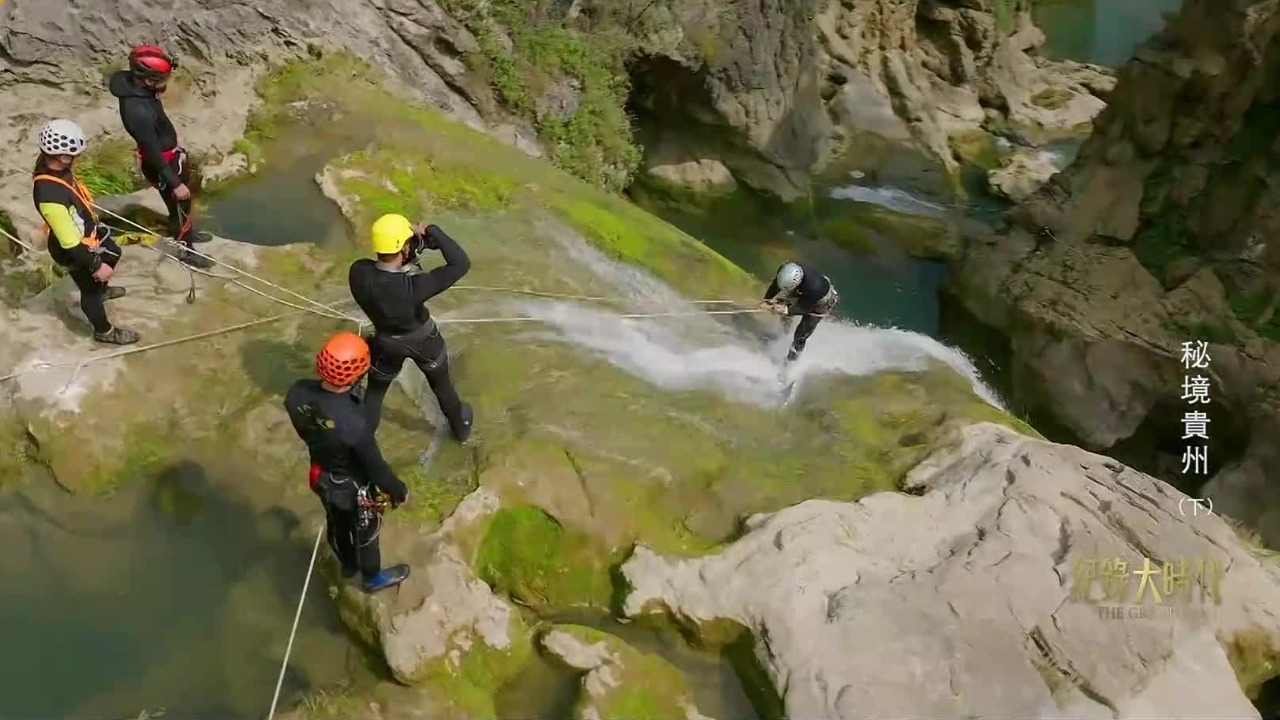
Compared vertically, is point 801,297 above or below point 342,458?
above

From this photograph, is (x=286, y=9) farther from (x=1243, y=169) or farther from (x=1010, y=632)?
(x=1243, y=169)

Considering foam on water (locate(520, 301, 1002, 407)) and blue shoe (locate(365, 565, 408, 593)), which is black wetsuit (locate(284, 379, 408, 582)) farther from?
foam on water (locate(520, 301, 1002, 407))

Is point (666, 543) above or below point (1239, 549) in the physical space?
below

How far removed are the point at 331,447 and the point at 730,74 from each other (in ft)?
61.0

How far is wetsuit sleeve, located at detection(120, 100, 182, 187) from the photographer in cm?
855

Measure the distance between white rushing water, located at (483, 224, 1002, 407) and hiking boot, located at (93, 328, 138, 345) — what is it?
3908mm

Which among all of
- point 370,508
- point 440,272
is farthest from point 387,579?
point 440,272

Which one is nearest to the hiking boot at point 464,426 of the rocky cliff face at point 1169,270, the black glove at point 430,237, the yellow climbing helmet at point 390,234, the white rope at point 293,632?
the white rope at point 293,632

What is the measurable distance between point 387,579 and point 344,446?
1.47 metres

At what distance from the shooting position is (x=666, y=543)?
7.50m

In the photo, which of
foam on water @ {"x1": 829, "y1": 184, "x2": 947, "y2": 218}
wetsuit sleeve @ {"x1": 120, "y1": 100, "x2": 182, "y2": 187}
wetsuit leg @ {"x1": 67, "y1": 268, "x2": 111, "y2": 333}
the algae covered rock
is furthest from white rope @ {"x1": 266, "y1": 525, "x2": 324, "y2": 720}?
foam on water @ {"x1": 829, "y1": 184, "x2": 947, "y2": 218}

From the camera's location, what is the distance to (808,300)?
1038cm

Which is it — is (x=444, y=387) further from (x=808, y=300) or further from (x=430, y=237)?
(x=808, y=300)

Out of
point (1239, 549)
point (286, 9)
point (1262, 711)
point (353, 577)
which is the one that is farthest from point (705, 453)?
point (286, 9)
